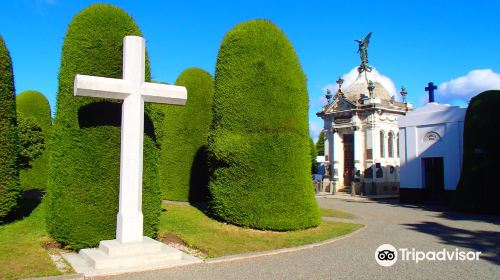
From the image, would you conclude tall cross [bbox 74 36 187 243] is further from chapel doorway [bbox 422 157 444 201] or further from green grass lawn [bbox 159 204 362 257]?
chapel doorway [bbox 422 157 444 201]

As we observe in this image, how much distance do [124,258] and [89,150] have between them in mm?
2294

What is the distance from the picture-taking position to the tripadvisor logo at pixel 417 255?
7.37 m

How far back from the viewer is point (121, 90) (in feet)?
23.8

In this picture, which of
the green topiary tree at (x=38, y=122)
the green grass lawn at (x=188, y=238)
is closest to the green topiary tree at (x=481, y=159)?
the green grass lawn at (x=188, y=238)

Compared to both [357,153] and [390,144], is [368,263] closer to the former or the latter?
[357,153]

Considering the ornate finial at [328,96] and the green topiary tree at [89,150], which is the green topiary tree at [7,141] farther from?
the ornate finial at [328,96]

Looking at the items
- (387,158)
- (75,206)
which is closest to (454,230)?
(75,206)

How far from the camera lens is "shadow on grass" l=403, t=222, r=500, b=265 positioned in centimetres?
809

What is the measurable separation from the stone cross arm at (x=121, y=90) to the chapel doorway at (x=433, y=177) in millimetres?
15696

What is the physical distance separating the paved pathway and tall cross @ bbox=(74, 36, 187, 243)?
3.95 ft

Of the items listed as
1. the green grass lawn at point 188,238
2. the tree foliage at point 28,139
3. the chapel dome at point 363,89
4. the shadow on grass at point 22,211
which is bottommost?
the green grass lawn at point 188,238

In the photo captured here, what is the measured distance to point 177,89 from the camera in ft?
25.6

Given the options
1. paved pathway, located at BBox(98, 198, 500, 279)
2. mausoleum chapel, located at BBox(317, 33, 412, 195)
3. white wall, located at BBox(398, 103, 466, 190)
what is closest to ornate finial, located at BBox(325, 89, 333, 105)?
mausoleum chapel, located at BBox(317, 33, 412, 195)

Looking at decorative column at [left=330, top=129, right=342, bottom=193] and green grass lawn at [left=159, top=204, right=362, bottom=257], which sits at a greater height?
decorative column at [left=330, top=129, right=342, bottom=193]
